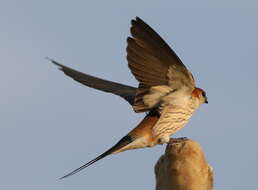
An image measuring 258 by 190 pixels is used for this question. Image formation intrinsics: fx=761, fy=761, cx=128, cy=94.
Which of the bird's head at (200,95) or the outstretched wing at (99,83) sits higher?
the outstretched wing at (99,83)

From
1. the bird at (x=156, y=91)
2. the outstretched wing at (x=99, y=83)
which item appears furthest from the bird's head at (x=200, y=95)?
the outstretched wing at (x=99, y=83)

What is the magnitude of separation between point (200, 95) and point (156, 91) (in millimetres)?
441

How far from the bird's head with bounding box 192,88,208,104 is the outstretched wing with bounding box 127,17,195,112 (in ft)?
0.27

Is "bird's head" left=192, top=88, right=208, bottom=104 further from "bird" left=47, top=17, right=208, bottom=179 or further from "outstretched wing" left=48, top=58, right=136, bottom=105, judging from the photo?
"outstretched wing" left=48, top=58, right=136, bottom=105

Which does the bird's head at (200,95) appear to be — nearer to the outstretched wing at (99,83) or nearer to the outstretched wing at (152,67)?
the outstretched wing at (152,67)

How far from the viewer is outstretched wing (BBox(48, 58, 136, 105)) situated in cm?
809

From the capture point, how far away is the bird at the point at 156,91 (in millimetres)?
6395

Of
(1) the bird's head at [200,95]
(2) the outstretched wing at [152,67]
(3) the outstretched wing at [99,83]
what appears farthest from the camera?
(3) the outstretched wing at [99,83]

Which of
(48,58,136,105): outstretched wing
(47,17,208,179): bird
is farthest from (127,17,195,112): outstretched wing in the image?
(48,58,136,105): outstretched wing

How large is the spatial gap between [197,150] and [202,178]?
0.96 feet

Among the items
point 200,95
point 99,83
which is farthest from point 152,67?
point 99,83

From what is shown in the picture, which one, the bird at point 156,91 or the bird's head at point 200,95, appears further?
the bird's head at point 200,95

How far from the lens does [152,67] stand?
Result: 662cm

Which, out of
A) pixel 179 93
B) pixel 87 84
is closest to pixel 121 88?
pixel 87 84
